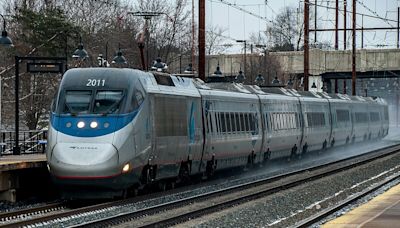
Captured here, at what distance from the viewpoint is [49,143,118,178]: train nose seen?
1947cm

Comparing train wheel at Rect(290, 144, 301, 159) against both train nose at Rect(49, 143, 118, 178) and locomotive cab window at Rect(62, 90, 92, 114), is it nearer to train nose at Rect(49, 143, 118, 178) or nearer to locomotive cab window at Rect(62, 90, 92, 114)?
locomotive cab window at Rect(62, 90, 92, 114)

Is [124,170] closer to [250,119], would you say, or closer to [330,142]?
[250,119]

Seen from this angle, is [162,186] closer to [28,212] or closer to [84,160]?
[84,160]

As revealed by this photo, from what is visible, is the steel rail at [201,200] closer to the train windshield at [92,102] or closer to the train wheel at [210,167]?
the train wheel at [210,167]

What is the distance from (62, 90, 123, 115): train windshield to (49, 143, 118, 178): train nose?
0.99 m

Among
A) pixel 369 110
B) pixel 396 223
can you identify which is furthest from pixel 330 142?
pixel 396 223

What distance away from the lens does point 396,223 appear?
15.6 meters

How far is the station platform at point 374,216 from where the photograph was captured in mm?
15664

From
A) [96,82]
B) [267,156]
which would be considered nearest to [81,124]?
[96,82]

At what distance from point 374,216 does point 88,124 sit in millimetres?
6829

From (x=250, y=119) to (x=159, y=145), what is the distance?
1043 cm

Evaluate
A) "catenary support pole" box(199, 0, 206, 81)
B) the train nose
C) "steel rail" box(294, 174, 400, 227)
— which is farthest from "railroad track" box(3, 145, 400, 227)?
"catenary support pole" box(199, 0, 206, 81)

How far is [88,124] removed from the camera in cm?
2005

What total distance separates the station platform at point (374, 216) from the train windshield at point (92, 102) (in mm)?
5983
